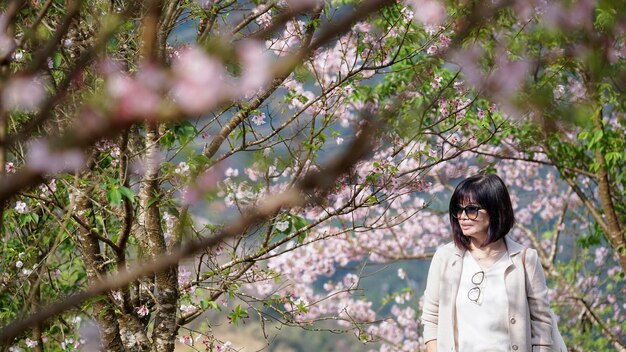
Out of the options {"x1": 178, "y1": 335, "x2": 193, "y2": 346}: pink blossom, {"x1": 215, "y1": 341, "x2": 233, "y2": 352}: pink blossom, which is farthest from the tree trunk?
{"x1": 215, "y1": 341, "x2": 233, "y2": 352}: pink blossom

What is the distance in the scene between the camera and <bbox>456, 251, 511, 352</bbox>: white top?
3.34 meters

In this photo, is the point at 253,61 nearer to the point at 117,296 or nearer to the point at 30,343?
the point at 117,296

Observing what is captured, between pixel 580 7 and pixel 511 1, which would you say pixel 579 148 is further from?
pixel 511 1

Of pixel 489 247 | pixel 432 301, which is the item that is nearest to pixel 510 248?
pixel 489 247

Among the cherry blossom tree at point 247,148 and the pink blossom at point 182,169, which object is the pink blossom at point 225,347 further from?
the pink blossom at point 182,169

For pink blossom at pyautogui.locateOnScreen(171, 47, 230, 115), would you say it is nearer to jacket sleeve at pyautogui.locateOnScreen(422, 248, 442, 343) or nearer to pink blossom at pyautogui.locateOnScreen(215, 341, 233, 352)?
jacket sleeve at pyautogui.locateOnScreen(422, 248, 442, 343)

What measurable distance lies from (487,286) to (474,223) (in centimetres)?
25

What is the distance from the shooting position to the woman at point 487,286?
11.0 feet

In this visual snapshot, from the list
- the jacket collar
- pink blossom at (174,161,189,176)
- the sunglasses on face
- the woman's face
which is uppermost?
pink blossom at (174,161,189,176)

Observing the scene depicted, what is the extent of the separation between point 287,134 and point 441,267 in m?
1.62

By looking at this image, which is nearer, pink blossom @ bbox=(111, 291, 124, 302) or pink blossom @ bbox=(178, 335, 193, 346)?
pink blossom @ bbox=(111, 291, 124, 302)

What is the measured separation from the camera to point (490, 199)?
338cm

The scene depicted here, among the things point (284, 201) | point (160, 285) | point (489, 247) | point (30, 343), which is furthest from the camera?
point (30, 343)

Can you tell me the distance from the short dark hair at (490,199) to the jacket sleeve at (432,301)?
0.22 m
